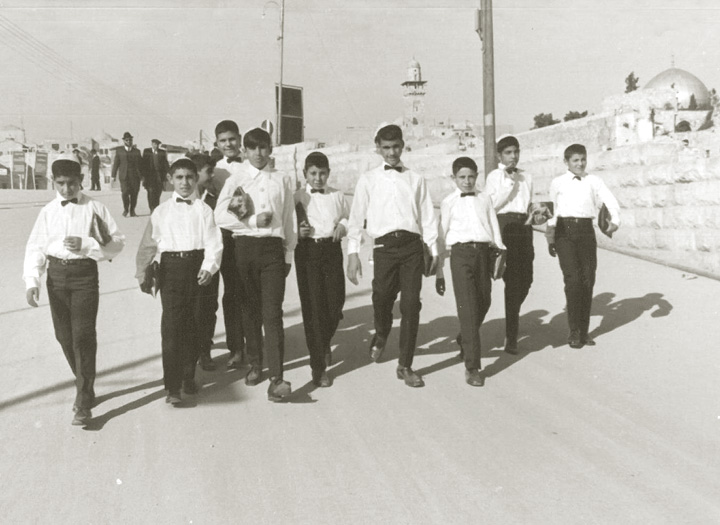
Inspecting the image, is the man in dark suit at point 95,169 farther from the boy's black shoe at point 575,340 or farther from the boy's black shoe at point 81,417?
the boy's black shoe at point 81,417

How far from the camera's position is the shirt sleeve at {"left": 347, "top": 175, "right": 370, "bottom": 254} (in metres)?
5.81

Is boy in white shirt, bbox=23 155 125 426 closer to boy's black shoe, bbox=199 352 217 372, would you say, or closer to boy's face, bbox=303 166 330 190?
boy's black shoe, bbox=199 352 217 372

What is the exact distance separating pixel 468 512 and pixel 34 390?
135 inches

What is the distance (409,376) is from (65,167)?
2.75 m

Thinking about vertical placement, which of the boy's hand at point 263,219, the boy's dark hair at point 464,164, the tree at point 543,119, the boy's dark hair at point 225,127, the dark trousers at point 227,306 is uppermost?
the tree at point 543,119

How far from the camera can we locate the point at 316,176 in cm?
582

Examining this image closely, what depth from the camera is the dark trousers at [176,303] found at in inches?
203

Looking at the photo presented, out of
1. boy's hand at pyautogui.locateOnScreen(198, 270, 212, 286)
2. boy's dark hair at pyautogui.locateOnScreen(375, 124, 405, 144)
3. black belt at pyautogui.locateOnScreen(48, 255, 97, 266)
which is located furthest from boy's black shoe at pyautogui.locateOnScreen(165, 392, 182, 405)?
boy's dark hair at pyautogui.locateOnScreen(375, 124, 405, 144)

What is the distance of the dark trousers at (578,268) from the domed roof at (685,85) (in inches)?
2307

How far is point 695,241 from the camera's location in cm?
982

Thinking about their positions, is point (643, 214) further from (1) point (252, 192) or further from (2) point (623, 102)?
(2) point (623, 102)

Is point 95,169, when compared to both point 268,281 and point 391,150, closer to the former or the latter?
point 391,150

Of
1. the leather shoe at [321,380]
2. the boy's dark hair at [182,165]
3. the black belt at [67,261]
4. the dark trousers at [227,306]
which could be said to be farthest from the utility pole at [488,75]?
the black belt at [67,261]

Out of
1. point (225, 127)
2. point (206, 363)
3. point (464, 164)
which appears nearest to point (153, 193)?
point (225, 127)
